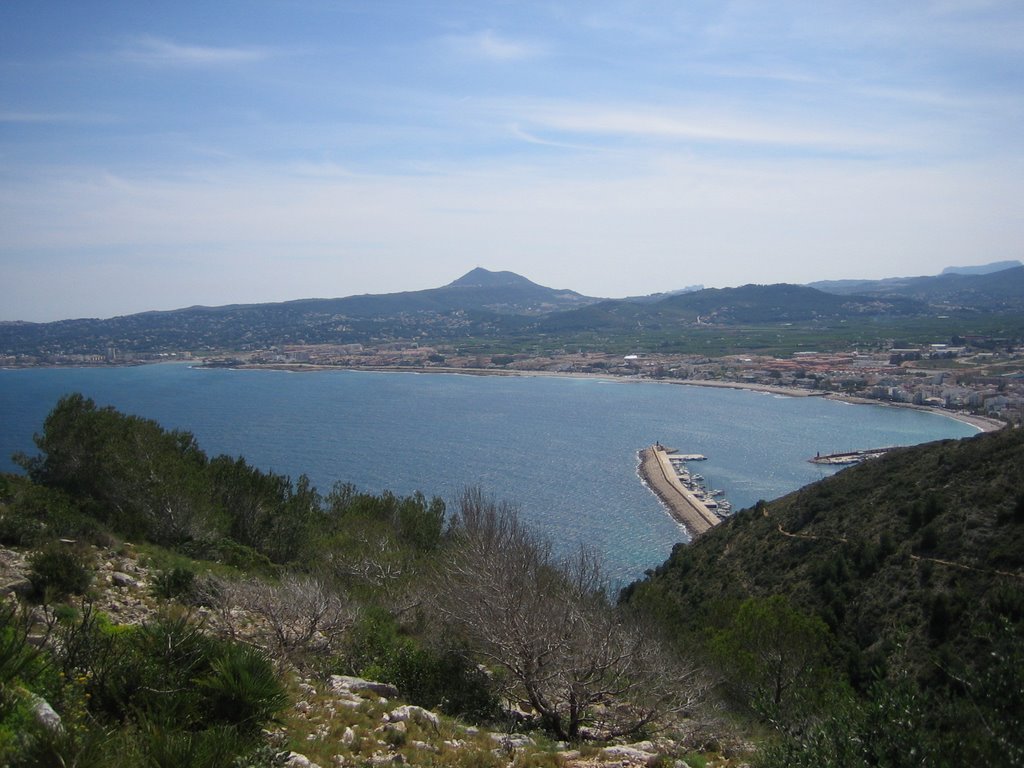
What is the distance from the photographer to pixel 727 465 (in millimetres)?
46031

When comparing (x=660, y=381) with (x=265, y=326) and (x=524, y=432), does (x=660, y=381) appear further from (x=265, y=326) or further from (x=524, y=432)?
(x=265, y=326)

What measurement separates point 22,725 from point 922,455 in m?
24.1

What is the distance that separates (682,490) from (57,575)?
35311 mm

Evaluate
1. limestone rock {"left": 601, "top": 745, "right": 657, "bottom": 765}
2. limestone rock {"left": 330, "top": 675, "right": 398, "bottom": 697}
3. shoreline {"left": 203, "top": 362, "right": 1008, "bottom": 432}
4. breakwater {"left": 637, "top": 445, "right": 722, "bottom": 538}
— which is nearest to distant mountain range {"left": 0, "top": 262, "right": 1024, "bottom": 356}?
Answer: shoreline {"left": 203, "top": 362, "right": 1008, "bottom": 432}

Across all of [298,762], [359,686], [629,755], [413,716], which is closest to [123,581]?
[359,686]

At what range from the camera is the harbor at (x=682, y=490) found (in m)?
35.0

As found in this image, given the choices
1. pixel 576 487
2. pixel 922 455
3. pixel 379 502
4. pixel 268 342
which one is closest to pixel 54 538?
pixel 379 502

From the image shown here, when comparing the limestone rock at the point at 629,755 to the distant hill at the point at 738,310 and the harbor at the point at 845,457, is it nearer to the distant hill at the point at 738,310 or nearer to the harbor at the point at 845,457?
the harbor at the point at 845,457

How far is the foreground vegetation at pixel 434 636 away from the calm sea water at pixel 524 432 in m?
13.7

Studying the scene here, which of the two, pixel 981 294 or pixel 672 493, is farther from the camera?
pixel 981 294

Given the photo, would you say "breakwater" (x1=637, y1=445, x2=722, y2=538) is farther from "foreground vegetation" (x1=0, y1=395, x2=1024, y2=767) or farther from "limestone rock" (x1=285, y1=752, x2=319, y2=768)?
"limestone rock" (x1=285, y1=752, x2=319, y2=768)

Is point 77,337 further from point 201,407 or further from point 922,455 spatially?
point 922,455

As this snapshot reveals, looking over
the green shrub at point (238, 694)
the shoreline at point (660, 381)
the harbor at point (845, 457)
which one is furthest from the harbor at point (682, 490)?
the green shrub at point (238, 694)

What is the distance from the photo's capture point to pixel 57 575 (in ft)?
24.3
